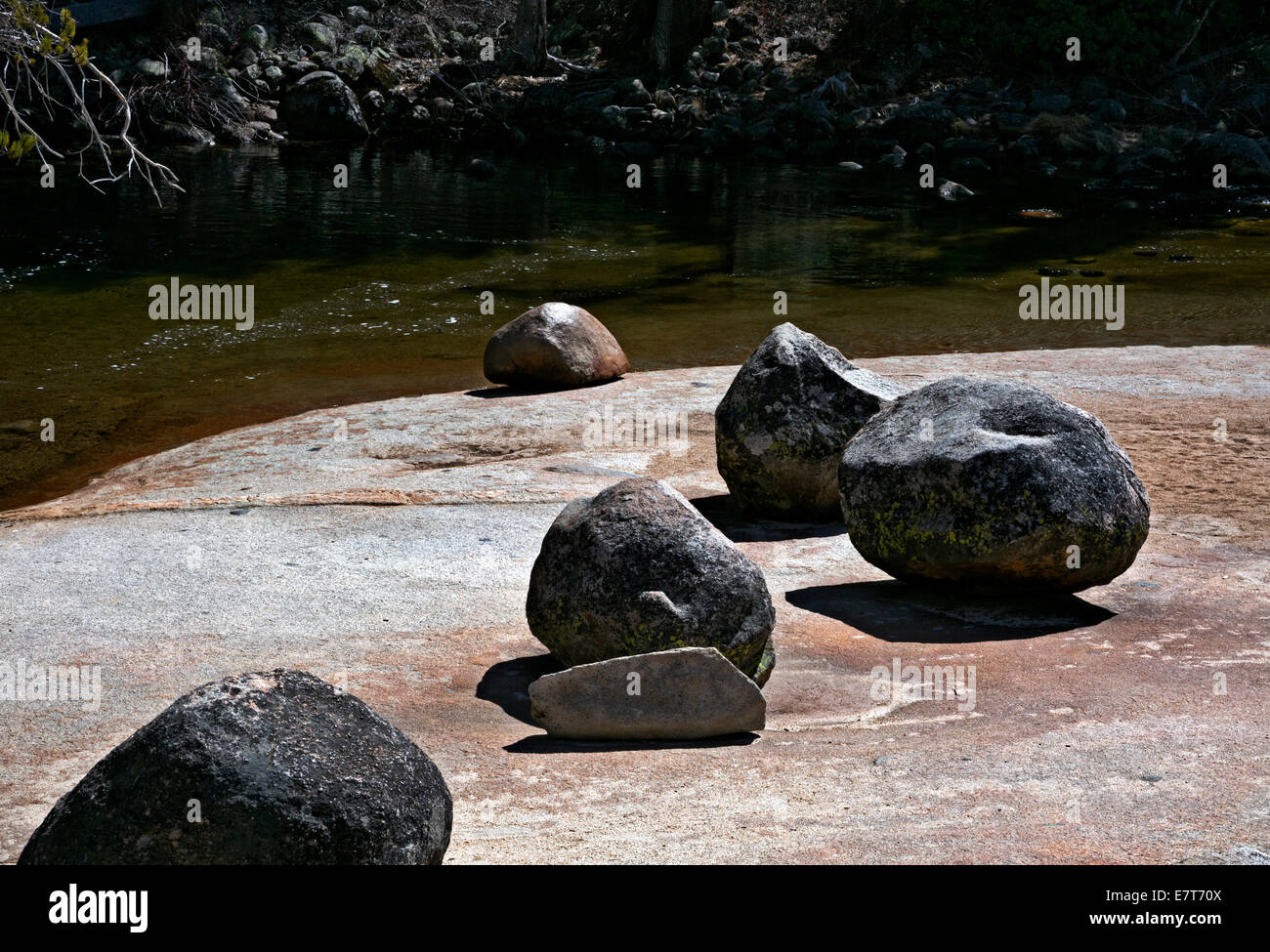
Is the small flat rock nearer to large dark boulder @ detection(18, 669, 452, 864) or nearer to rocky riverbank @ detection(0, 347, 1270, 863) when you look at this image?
rocky riverbank @ detection(0, 347, 1270, 863)

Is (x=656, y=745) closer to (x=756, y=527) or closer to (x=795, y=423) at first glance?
(x=756, y=527)

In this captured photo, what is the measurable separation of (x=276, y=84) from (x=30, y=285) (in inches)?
785

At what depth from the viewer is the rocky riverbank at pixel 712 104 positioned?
32.6 meters

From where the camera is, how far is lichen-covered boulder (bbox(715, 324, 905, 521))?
9.29 meters

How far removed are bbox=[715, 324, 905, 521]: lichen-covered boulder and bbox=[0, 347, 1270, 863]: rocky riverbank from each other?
0.78 feet

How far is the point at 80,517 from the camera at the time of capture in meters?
9.10

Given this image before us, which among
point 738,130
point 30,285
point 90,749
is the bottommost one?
point 90,749

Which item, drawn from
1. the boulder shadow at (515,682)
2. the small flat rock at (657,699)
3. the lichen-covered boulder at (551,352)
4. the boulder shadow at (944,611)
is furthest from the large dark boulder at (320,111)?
the small flat rock at (657,699)

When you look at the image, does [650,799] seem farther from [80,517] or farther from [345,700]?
[80,517]

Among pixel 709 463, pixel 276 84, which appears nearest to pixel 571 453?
pixel 709 463

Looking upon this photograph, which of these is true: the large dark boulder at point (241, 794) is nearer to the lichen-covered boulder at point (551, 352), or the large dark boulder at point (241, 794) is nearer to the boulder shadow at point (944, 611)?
the boulder shadow at point (944, 611)

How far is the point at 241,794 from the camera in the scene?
3.93 m

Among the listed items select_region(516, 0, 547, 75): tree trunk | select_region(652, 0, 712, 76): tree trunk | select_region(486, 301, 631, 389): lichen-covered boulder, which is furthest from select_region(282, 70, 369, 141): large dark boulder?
select_region(486, 301, 631, 389): lichen-covered boulder

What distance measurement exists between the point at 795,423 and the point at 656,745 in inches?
157
